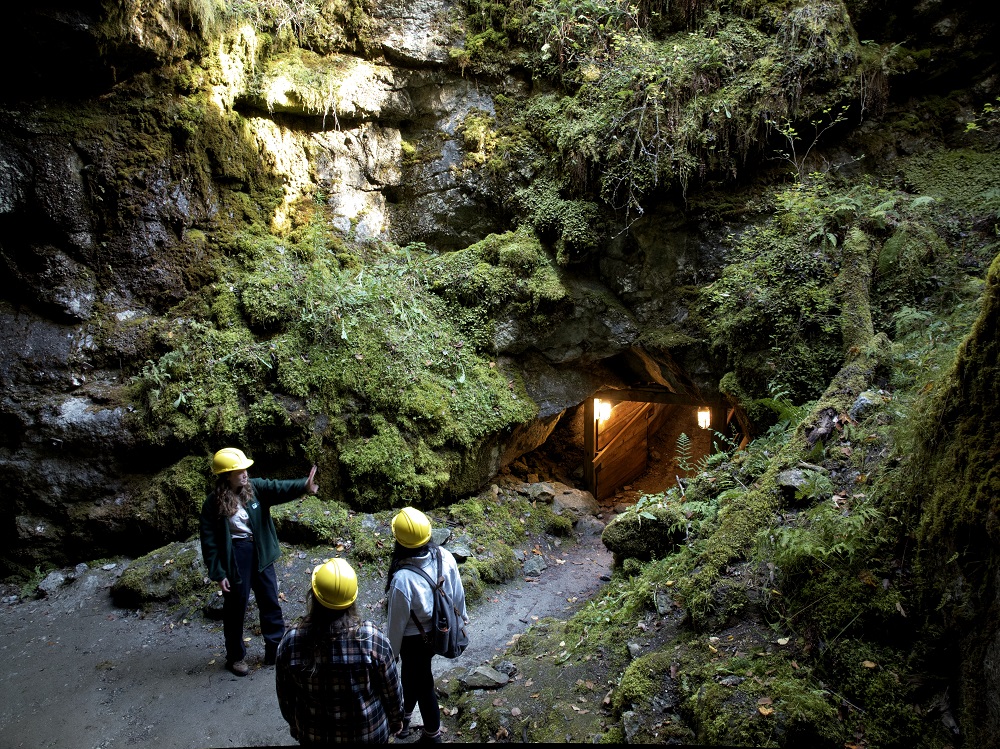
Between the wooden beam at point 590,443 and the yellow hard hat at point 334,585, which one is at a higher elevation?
the yellow hard hat at point 334,585

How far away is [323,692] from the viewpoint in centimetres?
255

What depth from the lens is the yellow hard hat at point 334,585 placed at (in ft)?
8.29

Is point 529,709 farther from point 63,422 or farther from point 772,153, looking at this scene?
point 772,153

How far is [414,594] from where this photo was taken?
3.37 m

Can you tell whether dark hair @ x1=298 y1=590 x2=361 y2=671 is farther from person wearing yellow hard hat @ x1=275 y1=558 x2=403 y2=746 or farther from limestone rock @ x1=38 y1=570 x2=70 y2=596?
limestone rock @ x1=38 y1=570 x2=70 y2=596

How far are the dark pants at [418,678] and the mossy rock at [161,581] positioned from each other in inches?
141

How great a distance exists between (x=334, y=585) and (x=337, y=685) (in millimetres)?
491

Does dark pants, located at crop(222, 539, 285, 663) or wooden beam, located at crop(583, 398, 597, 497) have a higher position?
dark pants, located at crop(222, 539, 285, 663)

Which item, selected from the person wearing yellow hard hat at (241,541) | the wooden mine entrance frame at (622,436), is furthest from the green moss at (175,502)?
the wooden mine entrance frame at (622,436)

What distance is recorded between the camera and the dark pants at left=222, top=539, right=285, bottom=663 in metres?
4.64

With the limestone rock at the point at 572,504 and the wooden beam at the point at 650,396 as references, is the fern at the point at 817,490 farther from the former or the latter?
the wooden beam at the point at 650,396

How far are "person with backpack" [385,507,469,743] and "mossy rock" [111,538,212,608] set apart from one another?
12.0 ft

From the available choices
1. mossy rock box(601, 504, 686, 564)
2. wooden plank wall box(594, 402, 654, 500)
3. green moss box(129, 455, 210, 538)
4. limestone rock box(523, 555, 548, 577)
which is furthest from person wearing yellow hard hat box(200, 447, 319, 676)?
wooden plank wall box(594, 402, 654, 500)

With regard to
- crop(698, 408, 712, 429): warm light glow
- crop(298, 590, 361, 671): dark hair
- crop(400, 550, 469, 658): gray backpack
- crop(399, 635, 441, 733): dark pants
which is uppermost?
crop(298, 590, 361, 671): dark hair
